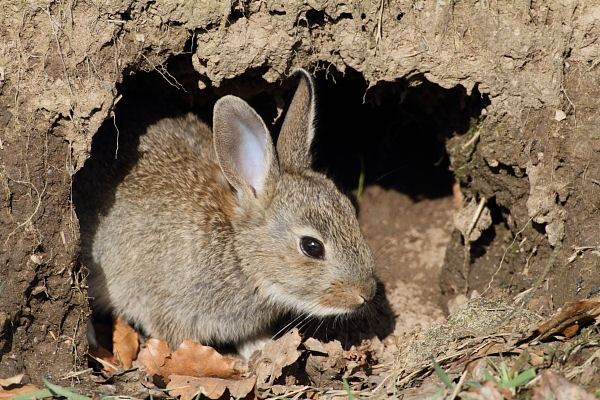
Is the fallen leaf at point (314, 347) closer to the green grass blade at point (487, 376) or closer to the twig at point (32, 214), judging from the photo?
the green grass blade at point (487, 376)

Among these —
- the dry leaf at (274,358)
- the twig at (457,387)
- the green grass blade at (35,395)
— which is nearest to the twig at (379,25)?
the dry leaf at (274,358)

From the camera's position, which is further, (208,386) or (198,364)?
(198,364)

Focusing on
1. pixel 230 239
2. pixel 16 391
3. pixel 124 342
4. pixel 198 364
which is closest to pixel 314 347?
pixel 198 364

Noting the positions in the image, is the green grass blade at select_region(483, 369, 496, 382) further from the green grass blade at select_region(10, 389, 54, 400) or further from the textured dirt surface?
the green grass blade at select_region(10, 389, 54, 400)

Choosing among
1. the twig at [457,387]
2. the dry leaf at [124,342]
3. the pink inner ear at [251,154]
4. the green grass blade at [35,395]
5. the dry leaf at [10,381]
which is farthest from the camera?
the dry leaf at [124,342]

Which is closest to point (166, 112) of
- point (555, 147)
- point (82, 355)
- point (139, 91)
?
point (139, 91)

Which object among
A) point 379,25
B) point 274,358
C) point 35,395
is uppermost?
point 379,25

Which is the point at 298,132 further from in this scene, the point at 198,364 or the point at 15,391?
the point at 15,391
